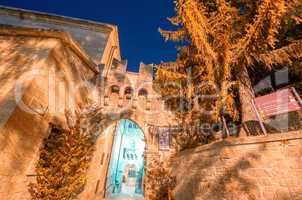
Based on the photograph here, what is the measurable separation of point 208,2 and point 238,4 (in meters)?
1.14

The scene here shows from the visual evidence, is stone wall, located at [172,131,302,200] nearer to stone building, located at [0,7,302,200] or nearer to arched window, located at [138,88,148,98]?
stone building, located at [0,7,302,200]

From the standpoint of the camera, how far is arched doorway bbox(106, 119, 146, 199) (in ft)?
37.8

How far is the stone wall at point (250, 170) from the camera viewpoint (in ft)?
9.23

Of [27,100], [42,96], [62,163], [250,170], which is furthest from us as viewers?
[42,96]

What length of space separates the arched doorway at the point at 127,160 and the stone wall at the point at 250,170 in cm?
731

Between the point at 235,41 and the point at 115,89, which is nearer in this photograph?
the point at 235,41

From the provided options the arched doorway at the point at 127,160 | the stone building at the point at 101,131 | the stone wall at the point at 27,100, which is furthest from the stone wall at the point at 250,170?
the arched doorway at the point at 127,160

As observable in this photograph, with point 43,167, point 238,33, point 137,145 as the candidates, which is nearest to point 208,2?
point 238,33

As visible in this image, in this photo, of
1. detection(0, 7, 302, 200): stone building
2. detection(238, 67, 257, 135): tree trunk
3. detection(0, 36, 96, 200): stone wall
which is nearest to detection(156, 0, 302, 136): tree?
detection(238, 67, 257, 135): tree trunk

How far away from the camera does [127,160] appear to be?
44.9ft

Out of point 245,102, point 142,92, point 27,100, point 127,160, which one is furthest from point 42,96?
point 127,160

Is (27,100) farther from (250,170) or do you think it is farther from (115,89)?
(250,170)

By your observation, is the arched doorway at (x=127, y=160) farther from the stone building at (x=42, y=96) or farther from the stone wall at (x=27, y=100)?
the stone wall at (x=27, y=100)

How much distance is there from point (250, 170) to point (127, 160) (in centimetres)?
1186
